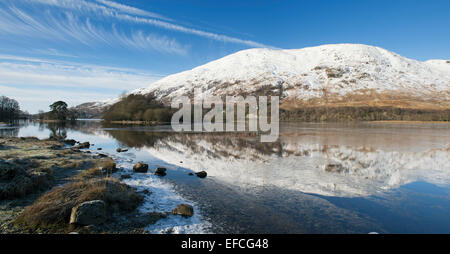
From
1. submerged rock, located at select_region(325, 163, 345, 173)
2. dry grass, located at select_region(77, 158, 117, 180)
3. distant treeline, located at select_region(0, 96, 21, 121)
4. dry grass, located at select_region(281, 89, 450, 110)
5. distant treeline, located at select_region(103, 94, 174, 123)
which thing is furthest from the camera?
dry grass, located at select_region(281, 89, 450, 110)

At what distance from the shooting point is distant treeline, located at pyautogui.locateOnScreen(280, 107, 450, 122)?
402 ft

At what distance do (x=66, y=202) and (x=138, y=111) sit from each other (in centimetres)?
11651

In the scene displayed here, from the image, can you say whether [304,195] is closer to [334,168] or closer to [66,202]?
[334,168]

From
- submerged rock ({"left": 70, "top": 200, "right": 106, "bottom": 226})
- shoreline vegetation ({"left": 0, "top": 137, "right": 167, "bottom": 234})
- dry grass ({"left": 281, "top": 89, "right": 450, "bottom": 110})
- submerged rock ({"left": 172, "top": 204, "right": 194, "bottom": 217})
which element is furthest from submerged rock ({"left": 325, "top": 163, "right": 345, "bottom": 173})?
dry grass ({"left": 281, "top": 89, "right": 450, "bottom": 110})

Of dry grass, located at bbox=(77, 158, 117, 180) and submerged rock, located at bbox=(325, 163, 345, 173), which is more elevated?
dry grass, located at bbox=(77, 158, 117, 180)

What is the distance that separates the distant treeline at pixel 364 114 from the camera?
122625mm

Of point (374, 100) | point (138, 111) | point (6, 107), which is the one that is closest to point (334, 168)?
point (138, 111)

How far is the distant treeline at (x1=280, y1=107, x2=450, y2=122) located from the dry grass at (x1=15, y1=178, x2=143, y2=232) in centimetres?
14013

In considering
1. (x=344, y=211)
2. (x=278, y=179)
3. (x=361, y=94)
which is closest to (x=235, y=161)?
(x=278, y=179)

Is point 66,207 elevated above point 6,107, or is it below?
below

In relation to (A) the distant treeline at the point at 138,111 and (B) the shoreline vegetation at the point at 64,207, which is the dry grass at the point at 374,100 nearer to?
(A) the distant treeline at the point at 138,111

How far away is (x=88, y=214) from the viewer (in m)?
7.53

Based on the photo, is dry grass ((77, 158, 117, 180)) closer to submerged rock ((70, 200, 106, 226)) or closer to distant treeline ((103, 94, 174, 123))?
submerged rock ((70, 200, 106, 226))
